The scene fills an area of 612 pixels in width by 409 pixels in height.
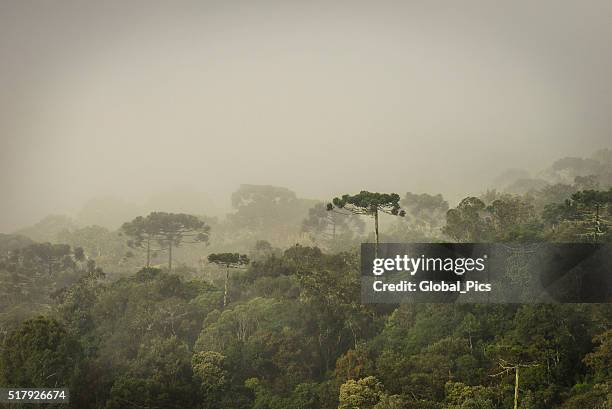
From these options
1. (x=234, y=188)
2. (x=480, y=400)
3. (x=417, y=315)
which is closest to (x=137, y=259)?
(x=234, y=188)

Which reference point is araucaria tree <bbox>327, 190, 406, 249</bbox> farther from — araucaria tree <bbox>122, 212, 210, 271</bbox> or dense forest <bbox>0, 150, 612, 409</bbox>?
araucaria tree <bbox>122, 212, 210, 271</bbox>

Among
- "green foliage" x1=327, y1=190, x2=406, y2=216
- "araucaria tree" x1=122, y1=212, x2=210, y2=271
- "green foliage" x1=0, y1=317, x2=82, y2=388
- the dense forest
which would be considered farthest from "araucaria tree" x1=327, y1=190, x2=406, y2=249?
"araucaria tree" x1=122, y1=212, x2=210, y2=271

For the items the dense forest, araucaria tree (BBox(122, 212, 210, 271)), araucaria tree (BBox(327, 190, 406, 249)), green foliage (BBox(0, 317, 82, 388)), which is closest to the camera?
the dense forest

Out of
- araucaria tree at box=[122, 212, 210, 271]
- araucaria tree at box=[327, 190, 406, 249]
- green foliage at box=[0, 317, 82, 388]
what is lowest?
green foliage at box=[0, 317, 82, 388]

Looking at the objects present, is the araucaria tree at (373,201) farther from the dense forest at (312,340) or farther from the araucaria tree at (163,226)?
the araucaria tree at (163,226)

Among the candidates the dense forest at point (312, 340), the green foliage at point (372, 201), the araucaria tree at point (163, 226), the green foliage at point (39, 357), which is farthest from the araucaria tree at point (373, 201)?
the araucaria tree at point (163, 226)

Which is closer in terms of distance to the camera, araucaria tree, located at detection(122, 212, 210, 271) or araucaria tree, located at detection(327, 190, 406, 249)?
araucaria tree, located at detection(327, 190, 406, 249)

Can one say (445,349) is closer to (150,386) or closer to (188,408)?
(188,408)

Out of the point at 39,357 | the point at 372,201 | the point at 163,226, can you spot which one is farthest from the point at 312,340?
the point at 163,226

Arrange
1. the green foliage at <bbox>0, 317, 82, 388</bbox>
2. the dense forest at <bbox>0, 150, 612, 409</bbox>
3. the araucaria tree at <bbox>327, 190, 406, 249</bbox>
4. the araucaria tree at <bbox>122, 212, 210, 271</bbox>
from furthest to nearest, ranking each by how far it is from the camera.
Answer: the araucaria tree at <bbox>122, 212, 210, 271</bbox> < the araucaria tree at <bbox>327, 190, 406, 249</bbox> < the green foliage at <bbox>0, 317, 82, 388</bbox> < the dense forest at <bbox>0, 150, 612, 409</bbox>
